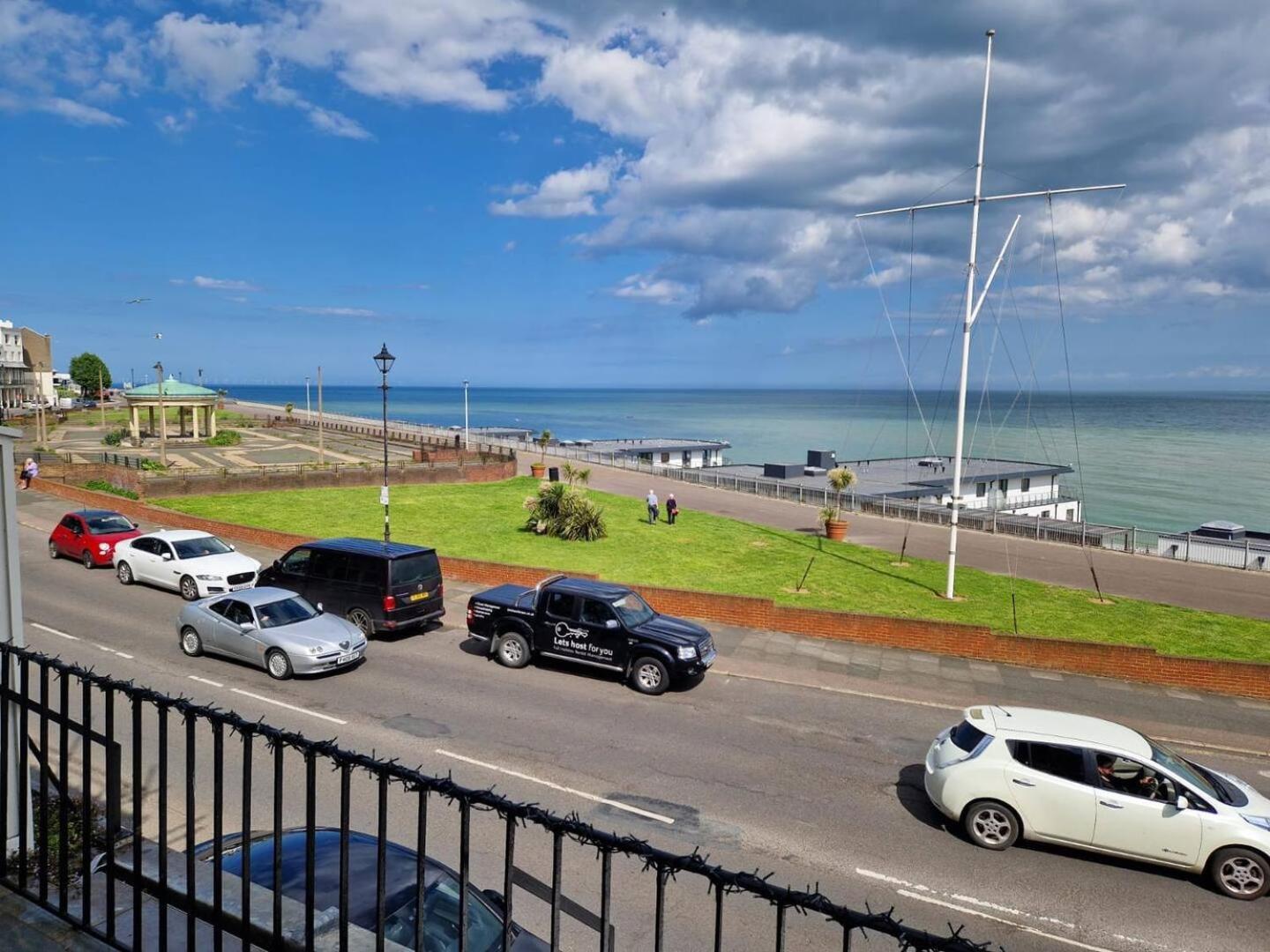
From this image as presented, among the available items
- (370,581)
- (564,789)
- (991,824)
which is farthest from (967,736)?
(370,581)

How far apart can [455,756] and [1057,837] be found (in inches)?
308

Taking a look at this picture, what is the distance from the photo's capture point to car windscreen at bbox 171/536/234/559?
21.8m

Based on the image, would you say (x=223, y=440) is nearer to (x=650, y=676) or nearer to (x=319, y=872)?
(x=650, y=676)

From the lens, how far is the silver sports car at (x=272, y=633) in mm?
15477

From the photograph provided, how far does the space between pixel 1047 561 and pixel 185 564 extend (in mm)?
28826

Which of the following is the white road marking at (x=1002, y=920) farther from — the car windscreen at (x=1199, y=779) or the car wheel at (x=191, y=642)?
the car wheel at (x=191, y=642)

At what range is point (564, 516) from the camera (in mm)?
31078

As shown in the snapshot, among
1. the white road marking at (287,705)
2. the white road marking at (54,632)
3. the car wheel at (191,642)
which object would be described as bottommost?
the white road marking at (287,705)

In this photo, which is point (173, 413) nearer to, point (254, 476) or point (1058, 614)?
point (254, 476)

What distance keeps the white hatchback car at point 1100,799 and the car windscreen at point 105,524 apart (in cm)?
2343

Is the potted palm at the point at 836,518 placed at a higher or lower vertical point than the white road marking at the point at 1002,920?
higher

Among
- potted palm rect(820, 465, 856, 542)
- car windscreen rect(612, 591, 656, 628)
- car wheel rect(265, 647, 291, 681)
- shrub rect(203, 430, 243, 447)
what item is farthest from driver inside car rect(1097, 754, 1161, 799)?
shrub rect(203, 430, 243, 447)

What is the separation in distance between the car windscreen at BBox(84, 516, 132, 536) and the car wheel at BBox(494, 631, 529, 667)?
14458 millimetres

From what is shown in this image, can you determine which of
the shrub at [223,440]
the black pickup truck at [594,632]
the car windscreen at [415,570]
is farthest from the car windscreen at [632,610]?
the shrub at [223,440]
